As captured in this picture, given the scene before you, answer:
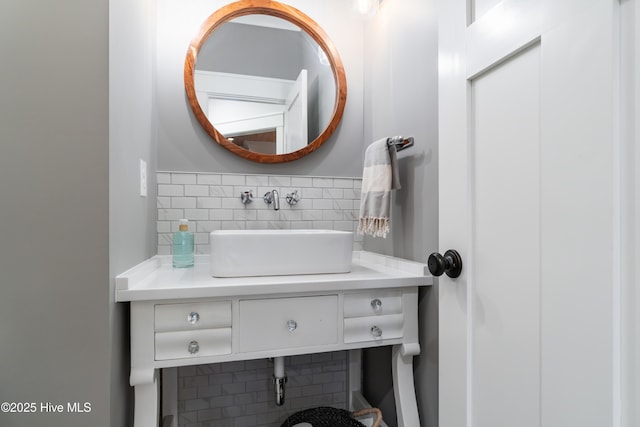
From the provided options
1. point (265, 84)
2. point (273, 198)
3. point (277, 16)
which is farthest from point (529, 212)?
point (277, 16)

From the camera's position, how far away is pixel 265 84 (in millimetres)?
1614

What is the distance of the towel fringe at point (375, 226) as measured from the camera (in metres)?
1.27

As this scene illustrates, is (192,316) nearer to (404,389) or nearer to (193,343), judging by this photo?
(193,343)

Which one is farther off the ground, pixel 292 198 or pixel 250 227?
pixel 292 198

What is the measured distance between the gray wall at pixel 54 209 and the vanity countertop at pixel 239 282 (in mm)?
123

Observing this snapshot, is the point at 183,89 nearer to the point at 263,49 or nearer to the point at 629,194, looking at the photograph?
the point at 263,49

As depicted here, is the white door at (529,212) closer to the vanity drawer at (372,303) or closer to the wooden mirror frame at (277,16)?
the vanity drawer at (372,303)

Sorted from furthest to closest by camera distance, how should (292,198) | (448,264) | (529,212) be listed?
(292,198)
(448,264)
(529,212)

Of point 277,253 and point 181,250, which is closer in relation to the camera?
point 277,253

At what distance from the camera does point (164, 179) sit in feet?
4.89

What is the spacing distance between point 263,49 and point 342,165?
70cm

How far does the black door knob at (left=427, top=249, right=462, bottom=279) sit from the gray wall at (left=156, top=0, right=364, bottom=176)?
3.33 feet

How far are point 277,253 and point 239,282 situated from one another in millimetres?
171

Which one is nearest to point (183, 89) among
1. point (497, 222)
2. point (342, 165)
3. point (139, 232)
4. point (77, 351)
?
point (139, 232)
